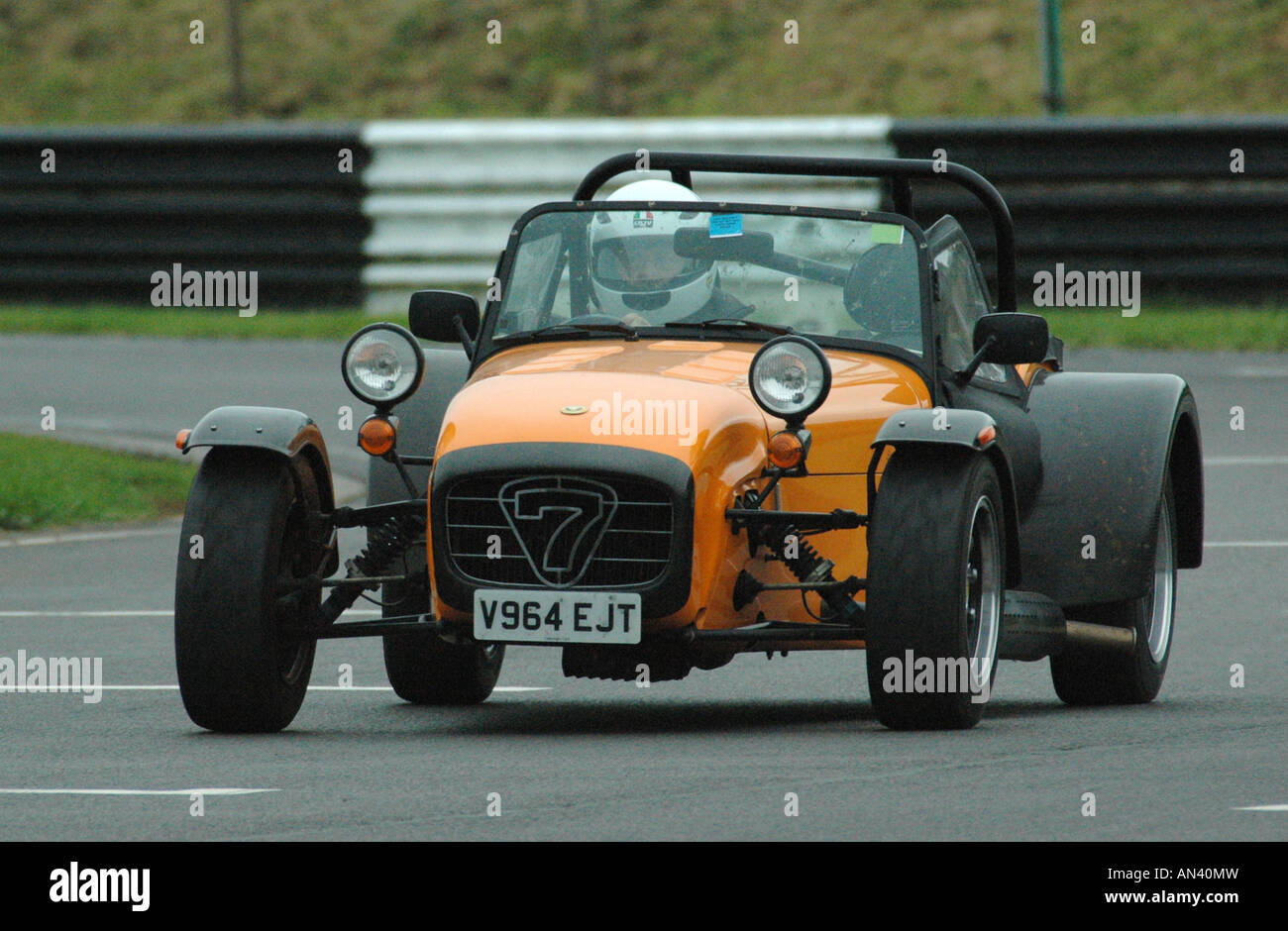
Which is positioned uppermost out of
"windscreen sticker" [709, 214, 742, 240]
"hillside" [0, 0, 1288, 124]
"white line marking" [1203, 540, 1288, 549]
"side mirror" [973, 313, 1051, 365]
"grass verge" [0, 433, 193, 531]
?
"hillside" [0, 0, 1288, 124]

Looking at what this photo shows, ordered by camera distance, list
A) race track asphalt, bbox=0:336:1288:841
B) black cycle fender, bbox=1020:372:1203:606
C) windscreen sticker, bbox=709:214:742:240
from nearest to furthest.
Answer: race track asphalt, bbox=0:336:1288:841 < windscreen sticker, bbox=709:214:742:240 < black cycle fender, bbox=1020:372:1203:606

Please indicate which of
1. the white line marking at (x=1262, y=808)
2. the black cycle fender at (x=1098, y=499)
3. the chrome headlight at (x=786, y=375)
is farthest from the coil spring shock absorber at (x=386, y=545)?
the white line marking at (x=1262, y=808)

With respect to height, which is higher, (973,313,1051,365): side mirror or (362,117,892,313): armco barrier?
(362,117,892,313): armco barrier

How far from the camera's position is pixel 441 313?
31.2 ft

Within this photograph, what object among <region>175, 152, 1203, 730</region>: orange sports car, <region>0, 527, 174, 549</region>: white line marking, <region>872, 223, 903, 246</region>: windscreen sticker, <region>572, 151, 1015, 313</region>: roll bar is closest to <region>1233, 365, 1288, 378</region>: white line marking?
<region>0, 527, 174, 549</region>: white line marking

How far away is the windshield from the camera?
9.20 m

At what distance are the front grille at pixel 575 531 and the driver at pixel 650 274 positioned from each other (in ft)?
3.73

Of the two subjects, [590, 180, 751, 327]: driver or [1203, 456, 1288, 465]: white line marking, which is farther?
[1203, 456, 1288, 465]: white line marking

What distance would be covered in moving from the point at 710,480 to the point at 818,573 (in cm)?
48

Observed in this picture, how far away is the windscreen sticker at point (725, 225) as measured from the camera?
9.31 m

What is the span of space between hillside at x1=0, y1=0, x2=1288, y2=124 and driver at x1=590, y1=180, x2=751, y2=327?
713 inches

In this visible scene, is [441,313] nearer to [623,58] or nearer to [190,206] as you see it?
[190,206]

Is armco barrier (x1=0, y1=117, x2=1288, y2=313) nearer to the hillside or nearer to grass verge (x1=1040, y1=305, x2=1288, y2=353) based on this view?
grass verge (x1=1040, y1=305, x2=1288, y2=353)
